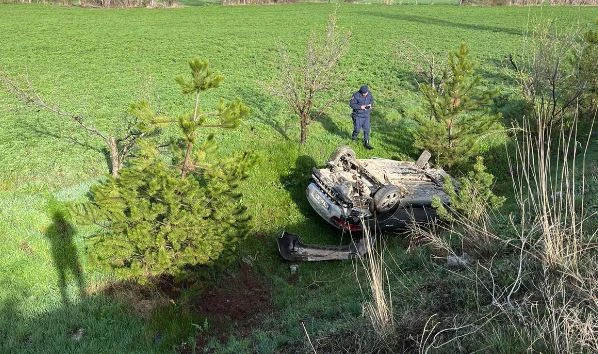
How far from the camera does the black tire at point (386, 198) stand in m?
10.1

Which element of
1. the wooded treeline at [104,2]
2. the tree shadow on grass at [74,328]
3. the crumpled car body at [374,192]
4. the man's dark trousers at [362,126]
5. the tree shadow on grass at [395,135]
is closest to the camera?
the tree shadow on grass at [74,328]

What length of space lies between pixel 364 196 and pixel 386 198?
0.57 meters

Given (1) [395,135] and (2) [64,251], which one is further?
(1) [395,135]

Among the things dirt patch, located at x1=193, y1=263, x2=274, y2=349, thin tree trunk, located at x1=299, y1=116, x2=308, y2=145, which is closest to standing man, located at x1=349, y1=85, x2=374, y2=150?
thin tree trunk, located at x1=299, y1=116, x2=308, y2=145

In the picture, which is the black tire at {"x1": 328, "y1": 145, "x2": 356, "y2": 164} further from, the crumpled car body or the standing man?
the standing man

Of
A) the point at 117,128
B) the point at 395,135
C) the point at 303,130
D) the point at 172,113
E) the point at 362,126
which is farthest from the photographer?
the point at 172,113

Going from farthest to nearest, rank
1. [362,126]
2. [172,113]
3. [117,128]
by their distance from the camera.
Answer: [172,113] → [362,126] → [117,128]

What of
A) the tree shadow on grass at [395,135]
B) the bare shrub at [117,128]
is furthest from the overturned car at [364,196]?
the bare shrub at [117,128]

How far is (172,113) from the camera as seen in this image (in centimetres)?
1605

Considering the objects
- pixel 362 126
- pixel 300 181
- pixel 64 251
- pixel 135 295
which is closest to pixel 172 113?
pixel 300 181

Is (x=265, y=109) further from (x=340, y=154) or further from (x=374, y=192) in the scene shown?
(x=374, y=192)

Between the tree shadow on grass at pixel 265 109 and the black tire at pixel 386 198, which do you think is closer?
the black tire at pixel 386 198

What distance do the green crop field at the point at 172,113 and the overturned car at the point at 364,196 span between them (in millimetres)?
420

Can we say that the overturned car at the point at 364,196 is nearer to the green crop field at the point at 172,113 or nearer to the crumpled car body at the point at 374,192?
the crumpled car body at the point at 374,192
